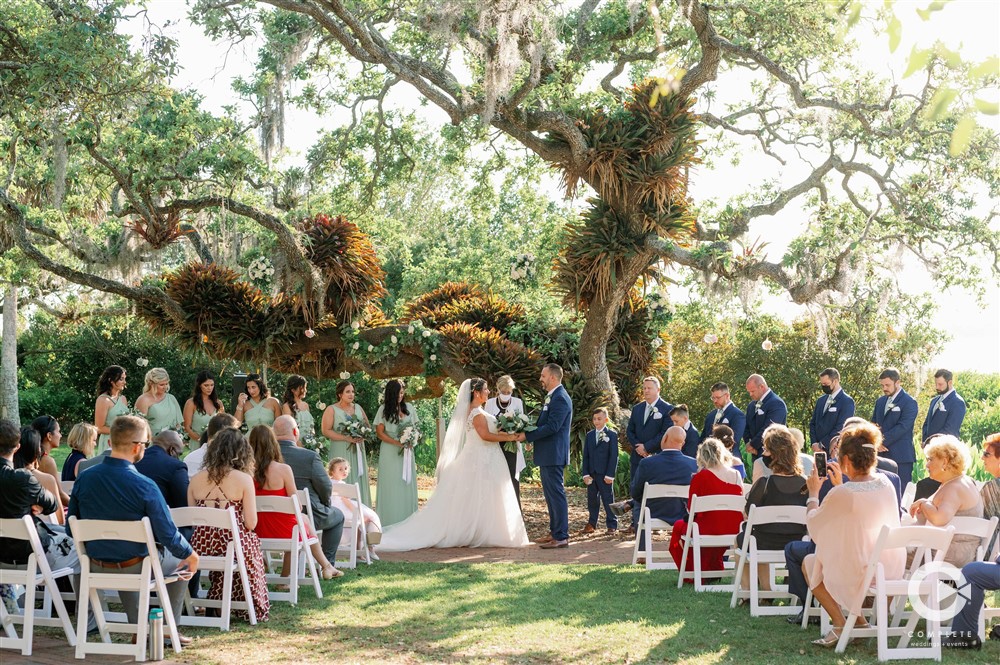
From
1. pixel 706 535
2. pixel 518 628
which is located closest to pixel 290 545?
pixel 518 628

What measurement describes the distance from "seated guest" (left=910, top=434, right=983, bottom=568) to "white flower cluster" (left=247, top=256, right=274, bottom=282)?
917 centimetres

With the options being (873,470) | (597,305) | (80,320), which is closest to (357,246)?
(597,305)

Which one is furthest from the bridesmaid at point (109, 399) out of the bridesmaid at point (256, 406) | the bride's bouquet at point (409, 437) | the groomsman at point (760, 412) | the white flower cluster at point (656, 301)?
the white flower cluster at point (656, 301)

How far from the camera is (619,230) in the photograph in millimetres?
12688

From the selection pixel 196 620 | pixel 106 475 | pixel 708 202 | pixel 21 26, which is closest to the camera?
pixel 106 475

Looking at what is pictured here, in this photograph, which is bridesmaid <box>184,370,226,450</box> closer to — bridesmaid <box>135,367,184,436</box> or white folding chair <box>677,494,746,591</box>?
bridesmaid <box>135,367,184,436</box>

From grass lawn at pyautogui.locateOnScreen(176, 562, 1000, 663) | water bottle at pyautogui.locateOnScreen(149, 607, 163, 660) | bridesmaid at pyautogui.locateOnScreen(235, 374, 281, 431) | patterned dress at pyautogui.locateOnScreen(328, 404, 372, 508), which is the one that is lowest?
grass lawn at pyautogui.locateOnScreen(176, 562, 1000, 663)

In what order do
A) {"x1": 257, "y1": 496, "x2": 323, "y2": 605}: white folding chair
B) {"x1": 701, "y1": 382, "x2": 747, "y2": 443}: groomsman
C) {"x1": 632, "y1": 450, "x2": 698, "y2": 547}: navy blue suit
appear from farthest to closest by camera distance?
{"x1": 701, "y1": 382, "x2": 747, "y2": 443}: groomsman → {"x1": 632, "y1": 450, "x2": 698, "y2": 547}: navy blue suit → {"x1": 257, "y1": 496, "x2": 323, "y2": 605}: white folding chair

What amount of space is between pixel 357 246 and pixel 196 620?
7427 millimetres

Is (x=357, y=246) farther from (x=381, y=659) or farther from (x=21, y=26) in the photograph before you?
(x=381, y=659)

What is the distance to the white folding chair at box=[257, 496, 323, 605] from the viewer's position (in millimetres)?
7086

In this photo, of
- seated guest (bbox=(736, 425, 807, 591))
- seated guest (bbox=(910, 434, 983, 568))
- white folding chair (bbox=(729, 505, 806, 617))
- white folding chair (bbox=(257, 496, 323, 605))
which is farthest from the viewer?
white folding chair (bbox=(257, 496, 323, 605))

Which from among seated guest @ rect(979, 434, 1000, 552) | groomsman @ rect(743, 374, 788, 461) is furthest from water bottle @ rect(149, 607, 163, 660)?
groomsman @ rect(743, 374, 788, 461)

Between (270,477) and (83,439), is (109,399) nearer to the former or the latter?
(83,439)
